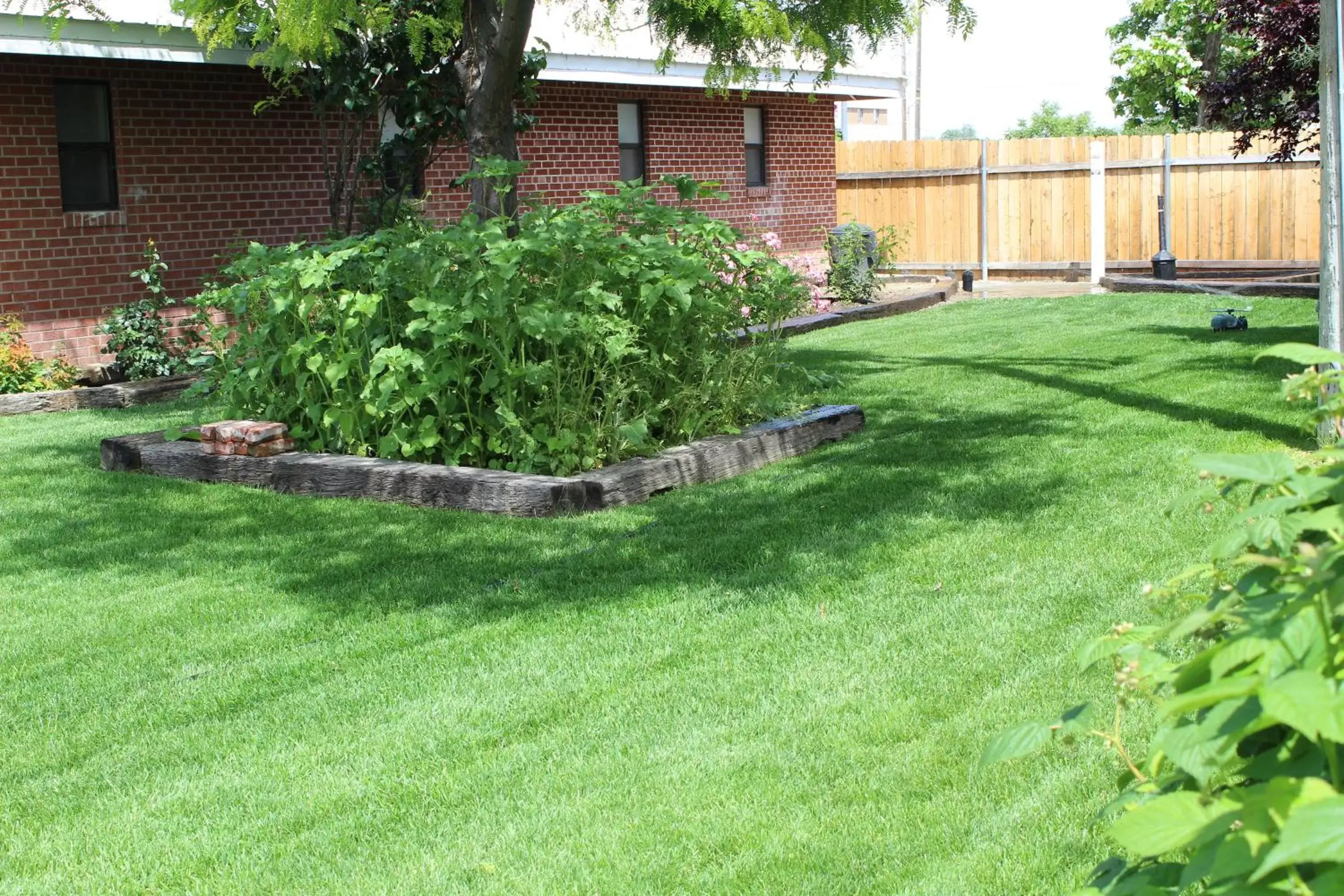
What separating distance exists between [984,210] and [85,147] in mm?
15606

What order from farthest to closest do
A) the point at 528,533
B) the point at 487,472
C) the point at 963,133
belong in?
the point at 963,133, the point at 487,472, the point at 528,533

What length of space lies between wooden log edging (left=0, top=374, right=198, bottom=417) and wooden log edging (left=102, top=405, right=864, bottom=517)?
3.61m

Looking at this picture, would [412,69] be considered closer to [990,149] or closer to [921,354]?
[921,354]

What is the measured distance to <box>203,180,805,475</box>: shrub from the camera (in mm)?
7289

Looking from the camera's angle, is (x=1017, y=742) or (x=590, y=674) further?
(x=590, y=674)

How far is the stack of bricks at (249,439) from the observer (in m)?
7.98

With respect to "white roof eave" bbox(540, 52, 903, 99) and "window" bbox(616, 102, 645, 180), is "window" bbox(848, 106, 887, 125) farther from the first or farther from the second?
"window" bbox(616, 102, 645, 180)

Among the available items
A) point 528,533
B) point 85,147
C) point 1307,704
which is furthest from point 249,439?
point 85,147

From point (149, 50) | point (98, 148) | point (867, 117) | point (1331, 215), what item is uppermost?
point (867, 117)

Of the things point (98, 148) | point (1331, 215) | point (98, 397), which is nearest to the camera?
point (1331, 215)

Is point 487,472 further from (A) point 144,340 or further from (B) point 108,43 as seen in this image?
(B) point 108,43

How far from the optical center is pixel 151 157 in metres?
14.2

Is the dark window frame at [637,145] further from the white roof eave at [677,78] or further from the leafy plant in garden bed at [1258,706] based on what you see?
the leafy plant in garden bed at [1258,706]

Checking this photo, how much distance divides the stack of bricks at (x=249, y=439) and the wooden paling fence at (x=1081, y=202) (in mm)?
15745
